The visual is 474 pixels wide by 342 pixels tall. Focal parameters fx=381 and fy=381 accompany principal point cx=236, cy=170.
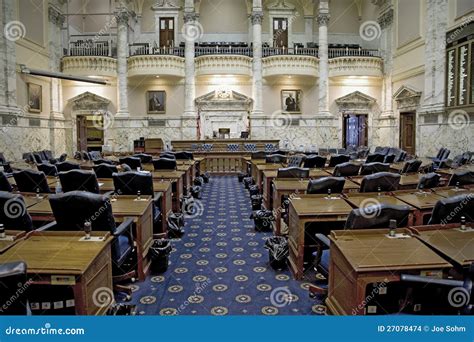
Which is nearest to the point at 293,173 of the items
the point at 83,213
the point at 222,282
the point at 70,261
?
the point at 222,282

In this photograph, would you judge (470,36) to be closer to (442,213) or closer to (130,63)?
(442,213)

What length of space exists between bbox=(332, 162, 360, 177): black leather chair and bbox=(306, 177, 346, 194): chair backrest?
1.77 m

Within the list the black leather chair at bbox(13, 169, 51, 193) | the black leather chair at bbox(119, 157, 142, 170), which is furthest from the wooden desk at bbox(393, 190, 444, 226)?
the black leather chair at bbox(119, 157, 142, 170)

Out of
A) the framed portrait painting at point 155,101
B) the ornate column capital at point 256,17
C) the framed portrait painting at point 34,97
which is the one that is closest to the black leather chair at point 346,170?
the ornate column capital at point 256,17

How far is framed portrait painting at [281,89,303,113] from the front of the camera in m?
20.3

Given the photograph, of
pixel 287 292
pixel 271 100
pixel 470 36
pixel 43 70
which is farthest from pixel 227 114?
pixel 287 292

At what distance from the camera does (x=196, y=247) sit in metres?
5.66

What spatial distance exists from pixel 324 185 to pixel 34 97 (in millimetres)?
16003

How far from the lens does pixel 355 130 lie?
825 inches

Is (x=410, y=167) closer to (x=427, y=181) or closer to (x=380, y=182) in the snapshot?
(x=427, y=181)

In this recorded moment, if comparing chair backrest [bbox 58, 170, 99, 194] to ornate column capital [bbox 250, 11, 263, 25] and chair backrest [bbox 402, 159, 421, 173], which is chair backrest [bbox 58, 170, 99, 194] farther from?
ornate column capital [bbox 250, 11, 263, 25]

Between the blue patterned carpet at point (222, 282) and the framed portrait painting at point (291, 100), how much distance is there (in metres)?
14.5

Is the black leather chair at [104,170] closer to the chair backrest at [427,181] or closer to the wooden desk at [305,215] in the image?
the wooden desk at [305,215]

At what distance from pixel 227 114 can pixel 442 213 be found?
17.3 meters
